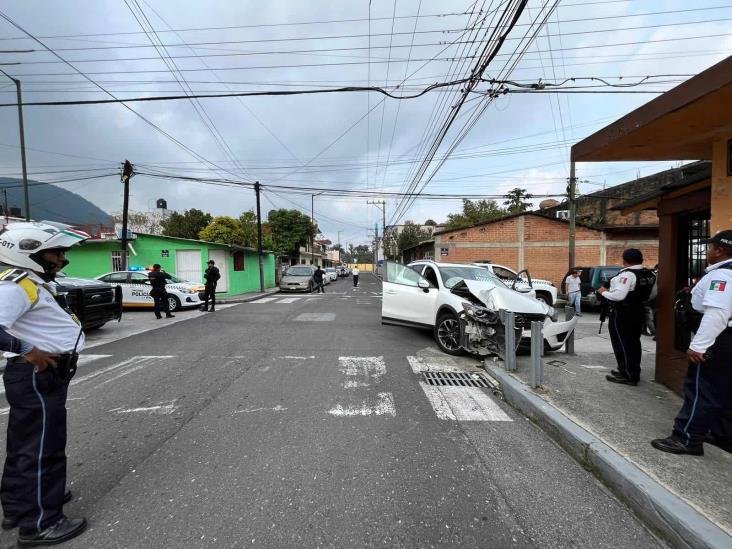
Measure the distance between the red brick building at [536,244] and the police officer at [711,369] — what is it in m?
21.5

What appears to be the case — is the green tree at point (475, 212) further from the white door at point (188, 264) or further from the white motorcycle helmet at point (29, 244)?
the white motorcycle helmet at point (29, 244)

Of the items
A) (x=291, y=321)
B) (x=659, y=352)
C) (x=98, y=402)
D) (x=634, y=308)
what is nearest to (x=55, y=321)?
(x=98, y=402)

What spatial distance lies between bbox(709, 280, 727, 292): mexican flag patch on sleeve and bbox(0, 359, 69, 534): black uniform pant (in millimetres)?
4403

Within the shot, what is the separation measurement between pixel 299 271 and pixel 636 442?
866 inches

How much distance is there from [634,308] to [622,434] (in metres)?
1.98

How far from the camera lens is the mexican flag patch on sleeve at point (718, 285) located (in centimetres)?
279

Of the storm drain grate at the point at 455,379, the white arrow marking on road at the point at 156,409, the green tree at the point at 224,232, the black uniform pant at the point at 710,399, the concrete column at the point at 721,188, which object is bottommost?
the storm drain grate at the point at 455,379

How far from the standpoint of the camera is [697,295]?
305 centimetres

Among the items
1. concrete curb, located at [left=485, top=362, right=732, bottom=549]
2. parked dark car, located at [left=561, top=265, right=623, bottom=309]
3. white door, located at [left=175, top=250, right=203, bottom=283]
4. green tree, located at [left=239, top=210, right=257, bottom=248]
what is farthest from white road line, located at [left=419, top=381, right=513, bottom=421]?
green tree, located at [left=239, top=210, right=257, bottom=248]

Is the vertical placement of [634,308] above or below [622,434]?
above

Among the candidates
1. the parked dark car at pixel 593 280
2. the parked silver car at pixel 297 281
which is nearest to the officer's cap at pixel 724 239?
the parked dark car at pixel 593 280

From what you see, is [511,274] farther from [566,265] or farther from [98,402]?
[98,402]

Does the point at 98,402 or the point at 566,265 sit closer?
the point at 98,402

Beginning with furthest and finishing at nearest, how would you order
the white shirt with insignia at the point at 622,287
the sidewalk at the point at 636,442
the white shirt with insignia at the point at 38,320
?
the white shirt with insignia at the point at 622,287 < the sidewalk at the point at 636,442 < the white shirt with insignia at the point at 38,320
